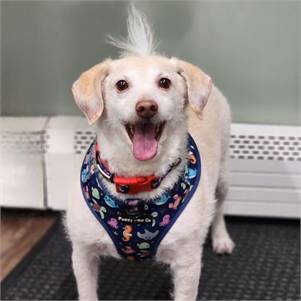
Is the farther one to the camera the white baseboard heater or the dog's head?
the white baseboard heater

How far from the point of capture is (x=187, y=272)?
1574 millimetres

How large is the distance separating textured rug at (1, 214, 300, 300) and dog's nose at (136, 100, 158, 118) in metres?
0.83

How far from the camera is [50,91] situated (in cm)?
239

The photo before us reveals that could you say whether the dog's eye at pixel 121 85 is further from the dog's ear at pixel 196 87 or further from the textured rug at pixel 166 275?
the textured rug at pixel 166 275

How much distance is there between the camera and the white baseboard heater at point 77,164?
2.26 m

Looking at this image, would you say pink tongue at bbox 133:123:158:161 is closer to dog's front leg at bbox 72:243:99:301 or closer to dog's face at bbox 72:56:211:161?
Answer: dog's face at bbox 72:56:211:161

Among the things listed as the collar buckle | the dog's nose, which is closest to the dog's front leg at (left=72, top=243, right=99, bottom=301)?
the collar buckle

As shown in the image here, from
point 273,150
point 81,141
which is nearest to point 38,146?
point 81,141

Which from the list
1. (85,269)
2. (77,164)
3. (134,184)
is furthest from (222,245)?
(134,184)

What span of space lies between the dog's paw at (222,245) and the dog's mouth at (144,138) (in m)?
0.92

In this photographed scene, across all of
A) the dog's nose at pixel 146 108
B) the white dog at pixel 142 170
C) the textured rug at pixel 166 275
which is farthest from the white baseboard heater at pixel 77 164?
the dog's nose at pixel 146 108

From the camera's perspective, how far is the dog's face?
1.35 m

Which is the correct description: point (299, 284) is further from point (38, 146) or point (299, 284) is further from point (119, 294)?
point (38, 146)

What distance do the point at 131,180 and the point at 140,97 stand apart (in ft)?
0.76
